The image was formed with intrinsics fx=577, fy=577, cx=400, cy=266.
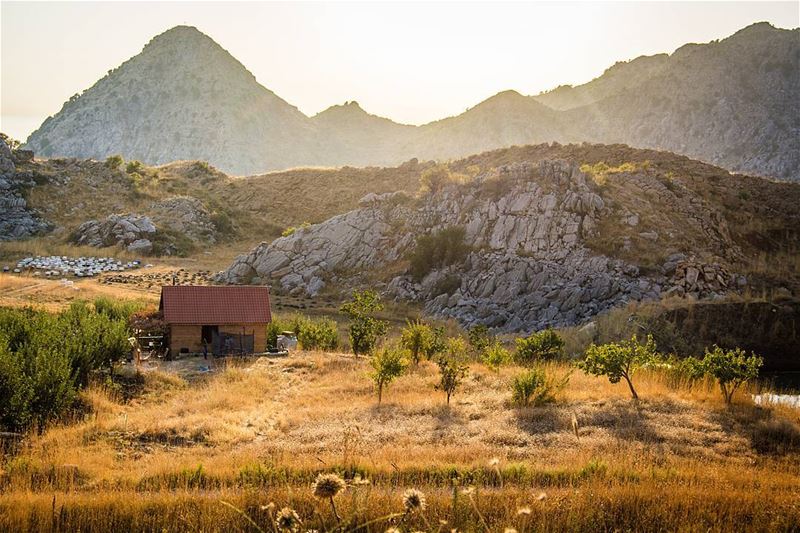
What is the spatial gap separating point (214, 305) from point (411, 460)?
65.6 feet

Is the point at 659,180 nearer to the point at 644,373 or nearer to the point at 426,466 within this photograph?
the point at 644,373

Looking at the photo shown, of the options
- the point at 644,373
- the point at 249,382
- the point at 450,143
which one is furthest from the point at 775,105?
the point at 249,382

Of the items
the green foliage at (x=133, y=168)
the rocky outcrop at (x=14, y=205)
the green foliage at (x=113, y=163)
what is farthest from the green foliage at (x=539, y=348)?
the green foliage at (x=113, y=163)

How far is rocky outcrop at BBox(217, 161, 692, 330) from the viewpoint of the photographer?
40.2m

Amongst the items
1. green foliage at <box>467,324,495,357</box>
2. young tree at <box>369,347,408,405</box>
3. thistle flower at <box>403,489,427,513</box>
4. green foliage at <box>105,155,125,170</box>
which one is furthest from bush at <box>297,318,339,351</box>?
green foliage at <box>105,155,125,170</box>

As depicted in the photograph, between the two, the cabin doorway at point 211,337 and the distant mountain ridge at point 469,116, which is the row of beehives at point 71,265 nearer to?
the cabin doorway at point 211,337

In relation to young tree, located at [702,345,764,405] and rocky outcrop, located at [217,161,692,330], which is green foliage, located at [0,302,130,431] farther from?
rocky outcrop, located at [217,161,692,330]

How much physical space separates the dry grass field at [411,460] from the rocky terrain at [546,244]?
1949 cm

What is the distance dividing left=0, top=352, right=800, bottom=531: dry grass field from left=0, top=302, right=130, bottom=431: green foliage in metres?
1.00

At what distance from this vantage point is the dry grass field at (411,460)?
364 inches

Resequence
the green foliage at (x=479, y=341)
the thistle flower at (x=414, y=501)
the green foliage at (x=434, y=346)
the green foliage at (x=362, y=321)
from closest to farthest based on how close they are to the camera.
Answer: the thistle flower at (x=414, y=501) → the green foliage at (x=362, y=321) → the green foliage at (x=434, y=346) → the green foliage at (x=479, y=341)

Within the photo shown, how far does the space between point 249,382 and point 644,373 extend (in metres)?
15.3

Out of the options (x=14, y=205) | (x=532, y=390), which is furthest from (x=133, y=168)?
(x=532, y=390)

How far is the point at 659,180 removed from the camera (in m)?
54.8
